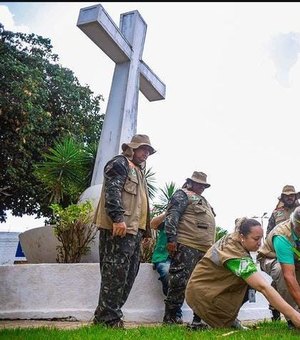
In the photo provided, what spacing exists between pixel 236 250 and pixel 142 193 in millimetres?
1188

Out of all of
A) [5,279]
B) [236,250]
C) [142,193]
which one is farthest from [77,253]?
[236,250]

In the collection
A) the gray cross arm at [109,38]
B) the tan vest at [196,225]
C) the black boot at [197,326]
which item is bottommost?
the black boot at [197,326]

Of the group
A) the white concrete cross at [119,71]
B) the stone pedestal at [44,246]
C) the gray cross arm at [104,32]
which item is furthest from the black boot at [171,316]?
the gray cross arm at [104,32]

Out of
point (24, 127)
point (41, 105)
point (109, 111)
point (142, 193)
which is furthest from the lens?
point (41, 105)

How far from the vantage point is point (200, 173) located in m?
5.15

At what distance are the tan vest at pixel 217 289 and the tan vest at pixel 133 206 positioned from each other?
73 centimetres

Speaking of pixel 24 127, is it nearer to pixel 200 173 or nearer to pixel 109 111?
pixel 109 111

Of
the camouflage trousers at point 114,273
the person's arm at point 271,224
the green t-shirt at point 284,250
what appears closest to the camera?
the green t-shirt at point 284,250

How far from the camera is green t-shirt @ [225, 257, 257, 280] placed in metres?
3.39

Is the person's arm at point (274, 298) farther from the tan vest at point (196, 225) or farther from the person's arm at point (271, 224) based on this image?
the person's arm at point (271, 224)

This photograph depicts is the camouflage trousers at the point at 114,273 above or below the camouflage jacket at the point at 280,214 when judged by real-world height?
below

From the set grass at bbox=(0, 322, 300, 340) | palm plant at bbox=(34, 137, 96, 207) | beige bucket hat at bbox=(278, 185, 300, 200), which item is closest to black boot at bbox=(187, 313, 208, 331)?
grass at bbox=(0, 322, 300, 340)

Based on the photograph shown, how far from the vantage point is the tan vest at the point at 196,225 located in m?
4.78

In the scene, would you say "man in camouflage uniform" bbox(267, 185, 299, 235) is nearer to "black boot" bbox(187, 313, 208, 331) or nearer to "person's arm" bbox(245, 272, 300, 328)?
"black boot" bbox(187, 313, 208, 331)
